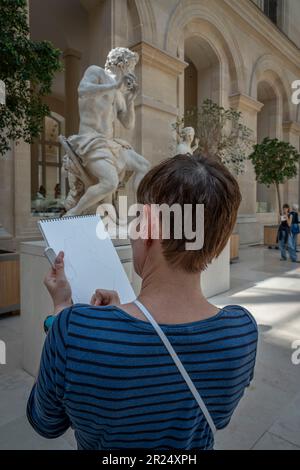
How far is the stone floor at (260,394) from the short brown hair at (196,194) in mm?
1834

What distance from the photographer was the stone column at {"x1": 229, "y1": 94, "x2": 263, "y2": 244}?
13.6 metres

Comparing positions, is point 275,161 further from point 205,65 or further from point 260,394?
point 260,394

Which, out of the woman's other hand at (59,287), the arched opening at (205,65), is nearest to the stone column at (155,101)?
the arched opening at (205,65)

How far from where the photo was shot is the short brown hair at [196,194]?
2.48 feet

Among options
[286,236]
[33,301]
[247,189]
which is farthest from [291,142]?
[33,301]

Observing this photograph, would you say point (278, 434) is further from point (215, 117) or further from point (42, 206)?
point (215, 117)

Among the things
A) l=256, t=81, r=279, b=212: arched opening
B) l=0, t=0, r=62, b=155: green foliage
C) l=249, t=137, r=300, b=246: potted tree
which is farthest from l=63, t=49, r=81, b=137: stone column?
l=256, t=81, r=279, b=212: arched opening

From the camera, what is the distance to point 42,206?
9.97m

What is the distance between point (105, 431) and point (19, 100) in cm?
464

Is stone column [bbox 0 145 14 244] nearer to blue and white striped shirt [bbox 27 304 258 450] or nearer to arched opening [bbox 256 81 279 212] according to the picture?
blue and white striped shirt [bbox 27 304 258 450]

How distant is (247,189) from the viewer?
567 inches

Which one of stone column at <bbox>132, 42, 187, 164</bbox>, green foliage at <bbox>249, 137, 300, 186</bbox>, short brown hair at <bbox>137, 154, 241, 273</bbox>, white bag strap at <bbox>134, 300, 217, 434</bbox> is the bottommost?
white bag strap at <bbox>134, 300, 217, 434</bbox>

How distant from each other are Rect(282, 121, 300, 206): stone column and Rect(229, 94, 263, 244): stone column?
168 inches

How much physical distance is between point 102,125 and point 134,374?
438cm
